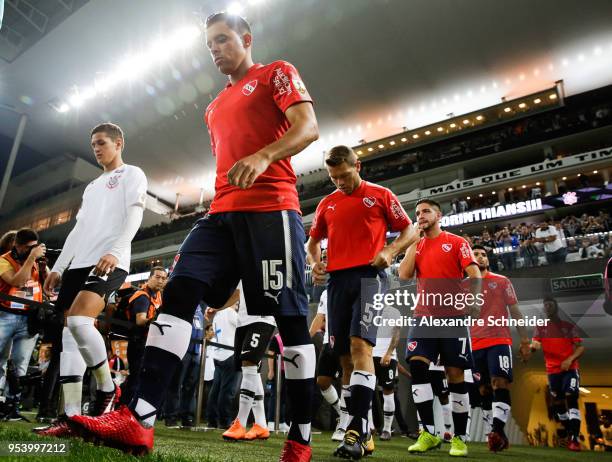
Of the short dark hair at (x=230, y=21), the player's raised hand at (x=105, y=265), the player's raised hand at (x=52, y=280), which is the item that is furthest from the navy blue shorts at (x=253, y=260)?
the player's raised hand at (x=52, y=280)

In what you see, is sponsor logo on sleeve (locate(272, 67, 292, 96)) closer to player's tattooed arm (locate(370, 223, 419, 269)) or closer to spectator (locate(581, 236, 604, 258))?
player's tattooed arm (locate(370, 223, 419, 269))

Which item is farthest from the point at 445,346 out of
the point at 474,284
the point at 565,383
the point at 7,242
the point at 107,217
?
the point at 7,242

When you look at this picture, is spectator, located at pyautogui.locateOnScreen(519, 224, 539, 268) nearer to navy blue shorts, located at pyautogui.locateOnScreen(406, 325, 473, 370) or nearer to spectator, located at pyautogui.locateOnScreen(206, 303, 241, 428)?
spectator, located at pyautogui.locateOnScreen(206, 303, 241, 428)

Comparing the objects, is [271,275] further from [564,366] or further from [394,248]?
[564,366]

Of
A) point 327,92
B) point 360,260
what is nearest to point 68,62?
point 327,92

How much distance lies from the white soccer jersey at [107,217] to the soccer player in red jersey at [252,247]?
128cm

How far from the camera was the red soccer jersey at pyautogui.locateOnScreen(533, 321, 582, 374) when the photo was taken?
6180mm

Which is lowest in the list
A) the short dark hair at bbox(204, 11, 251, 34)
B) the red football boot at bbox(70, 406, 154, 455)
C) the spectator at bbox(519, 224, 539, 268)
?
the red football boot at bbox(70, 406, 154, 455)

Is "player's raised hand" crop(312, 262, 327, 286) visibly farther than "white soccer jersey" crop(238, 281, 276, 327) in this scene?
No

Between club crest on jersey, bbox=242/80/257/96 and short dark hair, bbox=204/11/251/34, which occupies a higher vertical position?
short dark hair, bbox=204/11/251/34

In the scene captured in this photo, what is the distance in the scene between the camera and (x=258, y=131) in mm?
1930

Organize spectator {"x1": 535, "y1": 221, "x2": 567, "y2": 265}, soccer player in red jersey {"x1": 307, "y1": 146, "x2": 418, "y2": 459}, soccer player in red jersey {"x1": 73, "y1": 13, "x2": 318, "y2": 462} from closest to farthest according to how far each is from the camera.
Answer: soccer player in red jersey {"x1": 73, "y1": 13, "x2": 318, "y2": 462}
soccer player in red jersey {"x1": 307, "y1": 146, "x2": 418, "y2": 459}
spectator {"x1": 535, "y1": 221, "x2": 567, "y2": 265}

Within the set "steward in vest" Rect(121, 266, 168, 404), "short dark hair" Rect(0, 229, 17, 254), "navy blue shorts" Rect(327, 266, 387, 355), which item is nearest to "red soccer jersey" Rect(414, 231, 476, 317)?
"navy blue shorts" Rect(327, 266, 387, 355)

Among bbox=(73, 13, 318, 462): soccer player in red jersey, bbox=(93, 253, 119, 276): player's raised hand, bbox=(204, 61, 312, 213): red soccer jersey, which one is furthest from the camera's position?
bbox=(93, 253, 119, 276): player's raised hand
